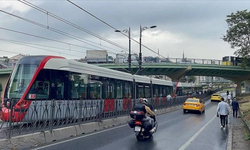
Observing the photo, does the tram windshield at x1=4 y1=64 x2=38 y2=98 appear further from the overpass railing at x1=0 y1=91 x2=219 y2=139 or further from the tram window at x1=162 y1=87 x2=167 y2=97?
the tram window at x1=162 y1=87 x2=167 y2=97

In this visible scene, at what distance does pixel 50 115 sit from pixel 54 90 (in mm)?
3614

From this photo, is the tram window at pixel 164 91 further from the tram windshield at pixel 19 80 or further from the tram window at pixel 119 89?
the tram windshield at pixel 19 80

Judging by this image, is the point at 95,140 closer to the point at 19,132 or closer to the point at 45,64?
the point at 19,132

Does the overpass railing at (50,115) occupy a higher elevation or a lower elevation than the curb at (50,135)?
higher

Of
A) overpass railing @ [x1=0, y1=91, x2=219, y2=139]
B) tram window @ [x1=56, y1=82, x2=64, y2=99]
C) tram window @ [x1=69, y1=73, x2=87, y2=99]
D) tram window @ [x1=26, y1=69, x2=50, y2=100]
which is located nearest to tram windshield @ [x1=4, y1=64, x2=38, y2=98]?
tram window @ [x1=26, y1=69, x2=50, y2=100]

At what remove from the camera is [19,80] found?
13508 mm

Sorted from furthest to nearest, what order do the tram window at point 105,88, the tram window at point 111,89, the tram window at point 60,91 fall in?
1. the tram window at point 111,89
2. the tram window at point 105,88
3. the tram window at point 60,91

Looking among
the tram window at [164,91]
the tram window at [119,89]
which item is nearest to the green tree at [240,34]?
the tram window at [164,91]

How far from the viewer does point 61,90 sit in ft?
47.5

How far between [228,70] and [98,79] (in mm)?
45059

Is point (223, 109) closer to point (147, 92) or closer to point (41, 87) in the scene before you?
point (41, 87)

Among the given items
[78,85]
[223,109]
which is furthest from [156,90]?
[78,85]

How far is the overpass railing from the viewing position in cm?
892

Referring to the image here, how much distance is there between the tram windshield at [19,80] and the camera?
13.1m
